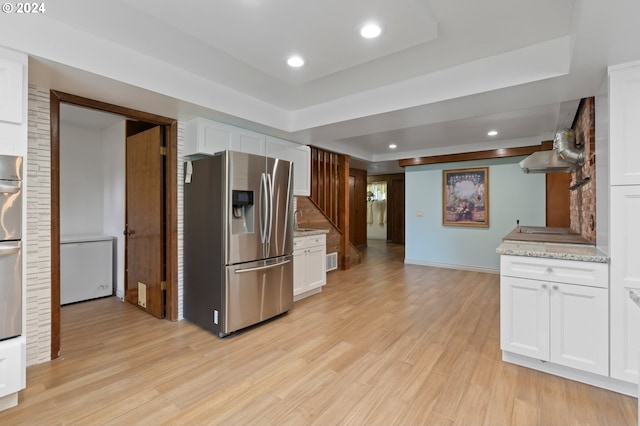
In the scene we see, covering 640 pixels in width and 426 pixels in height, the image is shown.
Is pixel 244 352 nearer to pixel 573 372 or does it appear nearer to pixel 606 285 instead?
pixel 573 372

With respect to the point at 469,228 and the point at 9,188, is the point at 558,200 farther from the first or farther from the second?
the point at 9,188

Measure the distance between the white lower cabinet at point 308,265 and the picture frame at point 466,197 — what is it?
10.9ft

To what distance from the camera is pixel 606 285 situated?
6.72 feet

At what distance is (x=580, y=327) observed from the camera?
2109 mm

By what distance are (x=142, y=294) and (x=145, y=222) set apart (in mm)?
895

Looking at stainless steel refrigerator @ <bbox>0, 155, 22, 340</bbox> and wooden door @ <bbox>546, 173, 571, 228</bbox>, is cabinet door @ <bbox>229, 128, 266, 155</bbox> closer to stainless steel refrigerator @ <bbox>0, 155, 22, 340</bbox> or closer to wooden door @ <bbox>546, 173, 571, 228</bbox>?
stainless steel refrigerator @ <bbox>0, 155, 22, 340</bbox>

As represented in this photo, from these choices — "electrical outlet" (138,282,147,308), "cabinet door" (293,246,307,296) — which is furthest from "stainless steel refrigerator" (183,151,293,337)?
"electrical outlet" (138,282,147,308)

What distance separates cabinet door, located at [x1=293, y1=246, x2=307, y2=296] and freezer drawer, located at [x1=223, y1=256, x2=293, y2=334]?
0.42 meters

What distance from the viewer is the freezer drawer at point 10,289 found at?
71.4 inches

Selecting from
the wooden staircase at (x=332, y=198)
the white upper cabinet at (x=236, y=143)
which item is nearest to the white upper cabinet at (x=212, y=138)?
the white upper cabinet at (x=236, y=143)

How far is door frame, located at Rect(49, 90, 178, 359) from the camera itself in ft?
8.11

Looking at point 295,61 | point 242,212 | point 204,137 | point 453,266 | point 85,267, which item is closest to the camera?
point 295,61

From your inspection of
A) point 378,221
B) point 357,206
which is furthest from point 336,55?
point 378,221

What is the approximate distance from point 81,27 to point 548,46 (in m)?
3.41
